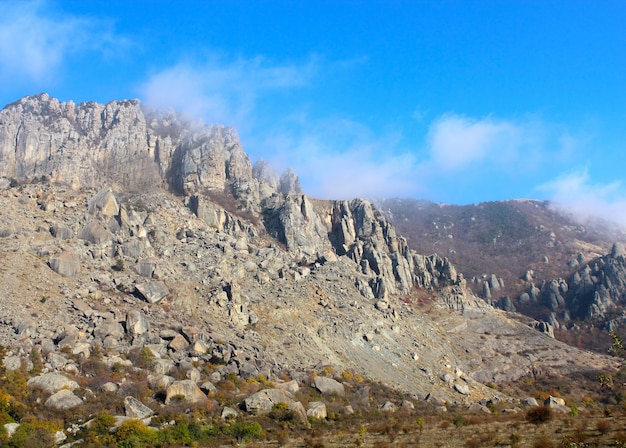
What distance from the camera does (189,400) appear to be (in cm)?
4447

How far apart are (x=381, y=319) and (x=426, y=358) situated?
27.9ft

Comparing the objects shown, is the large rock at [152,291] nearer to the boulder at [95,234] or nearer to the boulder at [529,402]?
the boulder at [95,234]

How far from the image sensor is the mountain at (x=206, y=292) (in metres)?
49.3

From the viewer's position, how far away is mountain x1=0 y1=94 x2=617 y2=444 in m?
49.3

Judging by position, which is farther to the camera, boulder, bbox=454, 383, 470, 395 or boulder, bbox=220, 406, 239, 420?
boulder, bbox=454, 383, 470, 395

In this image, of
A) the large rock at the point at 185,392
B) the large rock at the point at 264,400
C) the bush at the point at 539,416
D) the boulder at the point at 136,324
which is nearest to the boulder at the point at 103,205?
the boulder at the point at 136,324

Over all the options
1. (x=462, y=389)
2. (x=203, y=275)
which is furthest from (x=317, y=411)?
(x=203, y=275)

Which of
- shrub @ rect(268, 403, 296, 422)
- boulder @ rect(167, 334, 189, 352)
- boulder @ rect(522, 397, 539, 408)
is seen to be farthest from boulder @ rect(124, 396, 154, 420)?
boulder @ rect(522, 397, 539, 408)

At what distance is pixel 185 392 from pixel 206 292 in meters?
Answer: 24.7

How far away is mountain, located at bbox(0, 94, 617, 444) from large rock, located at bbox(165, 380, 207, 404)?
137 millimetres

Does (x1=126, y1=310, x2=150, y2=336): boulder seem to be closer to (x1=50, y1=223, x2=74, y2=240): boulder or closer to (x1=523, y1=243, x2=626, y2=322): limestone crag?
(x1=50, y1=223, x2=74, y2=240): boulder

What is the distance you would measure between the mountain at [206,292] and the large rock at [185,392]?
0.14m

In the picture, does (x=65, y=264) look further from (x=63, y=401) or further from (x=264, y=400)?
(x=264, y=400)

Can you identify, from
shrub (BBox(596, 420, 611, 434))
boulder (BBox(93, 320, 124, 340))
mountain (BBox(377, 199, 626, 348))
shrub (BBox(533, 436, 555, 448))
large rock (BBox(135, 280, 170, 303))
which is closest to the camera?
shrub (BBox(533, 436, 555, 448))
